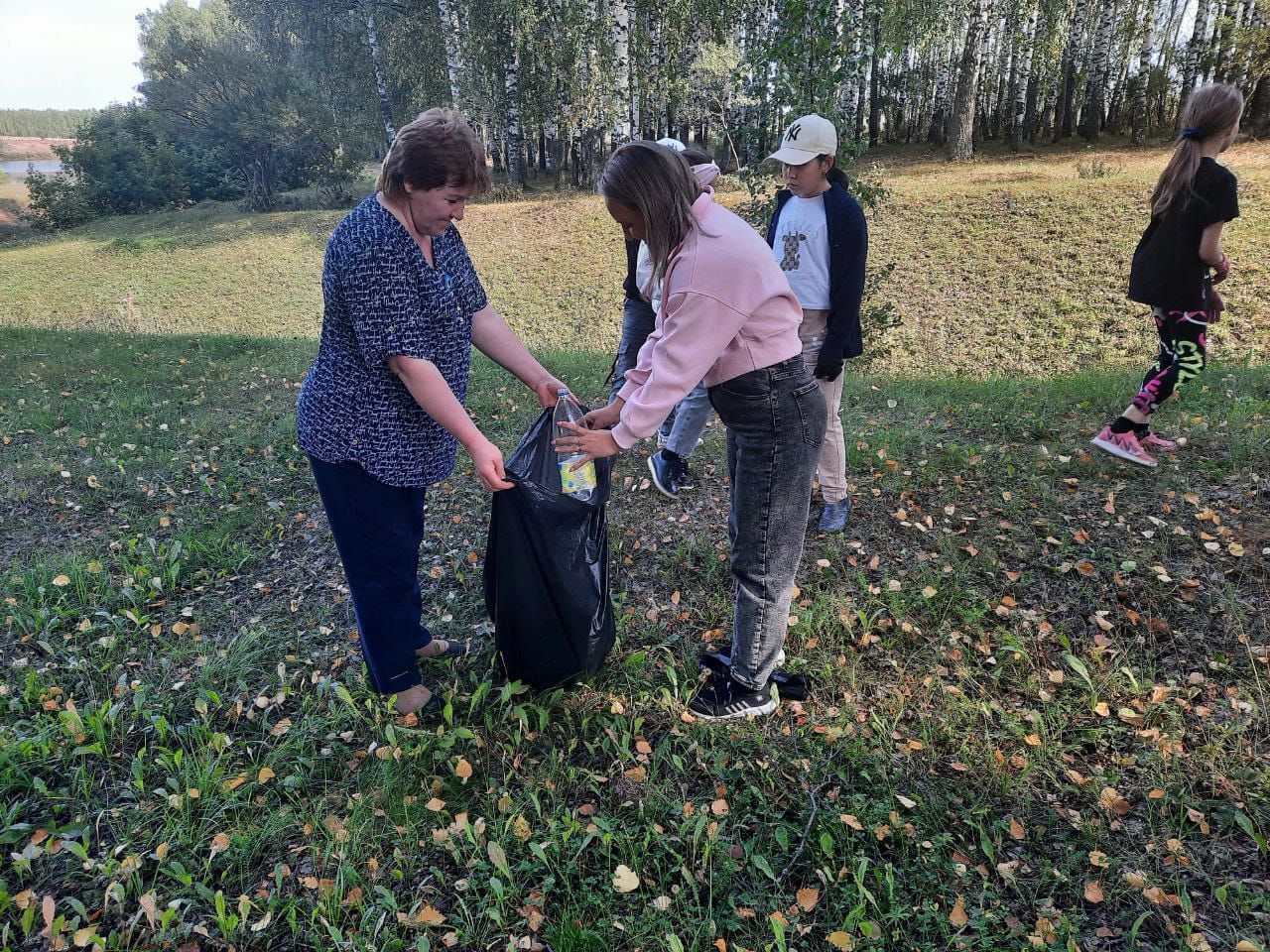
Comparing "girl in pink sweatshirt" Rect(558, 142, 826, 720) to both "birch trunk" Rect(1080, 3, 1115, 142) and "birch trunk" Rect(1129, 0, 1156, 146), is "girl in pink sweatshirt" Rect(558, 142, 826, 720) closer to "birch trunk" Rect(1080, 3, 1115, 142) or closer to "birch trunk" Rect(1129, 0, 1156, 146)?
"birch trunk" Rect(1080, 3, 1115, 142)

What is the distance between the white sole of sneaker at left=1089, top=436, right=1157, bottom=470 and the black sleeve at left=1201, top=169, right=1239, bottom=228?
115cm

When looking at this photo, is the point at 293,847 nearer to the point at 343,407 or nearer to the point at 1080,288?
the point at 343,407

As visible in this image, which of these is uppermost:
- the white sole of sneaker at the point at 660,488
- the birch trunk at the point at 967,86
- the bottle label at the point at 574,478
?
the birch trunk at the point at 967,86

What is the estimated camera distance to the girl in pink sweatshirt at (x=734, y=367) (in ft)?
6.36

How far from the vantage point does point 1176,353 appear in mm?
3783

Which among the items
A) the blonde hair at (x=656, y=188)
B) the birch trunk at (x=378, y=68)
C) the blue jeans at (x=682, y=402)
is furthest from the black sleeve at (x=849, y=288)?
the birch trunk at (x=378, y=68)

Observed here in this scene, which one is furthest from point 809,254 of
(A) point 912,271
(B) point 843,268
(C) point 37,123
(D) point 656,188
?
(C) point 37,123

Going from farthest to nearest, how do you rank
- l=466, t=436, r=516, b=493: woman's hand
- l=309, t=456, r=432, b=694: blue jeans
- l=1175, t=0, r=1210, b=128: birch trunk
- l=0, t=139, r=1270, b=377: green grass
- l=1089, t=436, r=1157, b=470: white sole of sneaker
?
l=1175, t=0, r=1210, b=128: birch trunk
l=0, t=139, r=1270, b=377: green grass
l=1089, t=436, r=1157, b=470: white sole of sneaker
l=309, t=456, r=432, b=694: blue jeans
l=466, t=436, r=516, b=493: woman's hand

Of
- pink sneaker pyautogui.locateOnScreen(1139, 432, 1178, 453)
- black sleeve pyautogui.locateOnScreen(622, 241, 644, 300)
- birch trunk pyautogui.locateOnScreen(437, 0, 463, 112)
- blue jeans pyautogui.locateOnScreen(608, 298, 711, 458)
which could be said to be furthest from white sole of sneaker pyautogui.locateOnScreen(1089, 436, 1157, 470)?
birch trunk pyautogui.locateOnScreen(437, 0, 463, 112)

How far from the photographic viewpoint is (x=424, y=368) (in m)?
2.04

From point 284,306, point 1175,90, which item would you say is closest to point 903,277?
point 284,306

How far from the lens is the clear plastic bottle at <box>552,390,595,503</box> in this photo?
7.80 ft

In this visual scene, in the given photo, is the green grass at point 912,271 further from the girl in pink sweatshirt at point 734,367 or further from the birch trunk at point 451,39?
the girl in pink sweatshirt at point 734,367

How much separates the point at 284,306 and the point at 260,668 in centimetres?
1284
